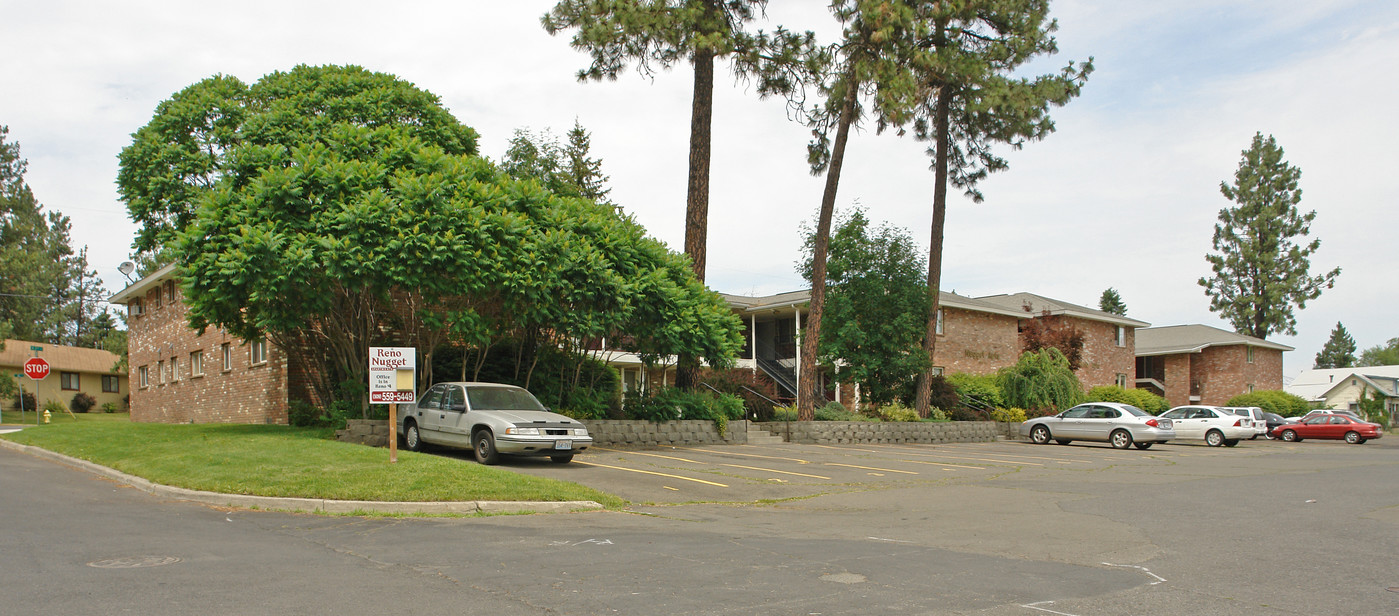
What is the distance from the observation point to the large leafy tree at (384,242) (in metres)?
17.3

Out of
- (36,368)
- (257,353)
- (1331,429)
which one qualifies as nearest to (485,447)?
(257,353)

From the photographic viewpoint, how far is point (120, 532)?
929 cm

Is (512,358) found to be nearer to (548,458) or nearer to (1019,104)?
(548,458)

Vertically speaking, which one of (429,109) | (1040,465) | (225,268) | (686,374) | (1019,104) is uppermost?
(1019,104)

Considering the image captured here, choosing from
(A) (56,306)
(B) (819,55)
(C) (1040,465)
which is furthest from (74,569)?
(A) (56,306)

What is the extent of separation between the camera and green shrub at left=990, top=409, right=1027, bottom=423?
34.9 m

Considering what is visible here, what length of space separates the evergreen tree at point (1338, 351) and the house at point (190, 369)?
419 ft

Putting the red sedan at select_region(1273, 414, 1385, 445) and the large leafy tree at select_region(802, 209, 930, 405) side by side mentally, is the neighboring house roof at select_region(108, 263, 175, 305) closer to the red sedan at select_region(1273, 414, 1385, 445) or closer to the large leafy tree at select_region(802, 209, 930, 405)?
the large leafy tree at select_region(802, 209, 930, 405)

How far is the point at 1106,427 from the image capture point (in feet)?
93.5

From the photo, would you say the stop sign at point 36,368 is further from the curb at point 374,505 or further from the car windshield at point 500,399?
the curb at point 374,505

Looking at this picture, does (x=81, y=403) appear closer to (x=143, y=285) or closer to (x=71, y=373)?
(x=71, y=373)

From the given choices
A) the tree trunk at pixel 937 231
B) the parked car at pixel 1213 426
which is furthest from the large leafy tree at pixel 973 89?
the parked car at pixel 1213 426

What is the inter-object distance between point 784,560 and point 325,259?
12092mm

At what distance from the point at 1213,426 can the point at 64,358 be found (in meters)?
56.1
